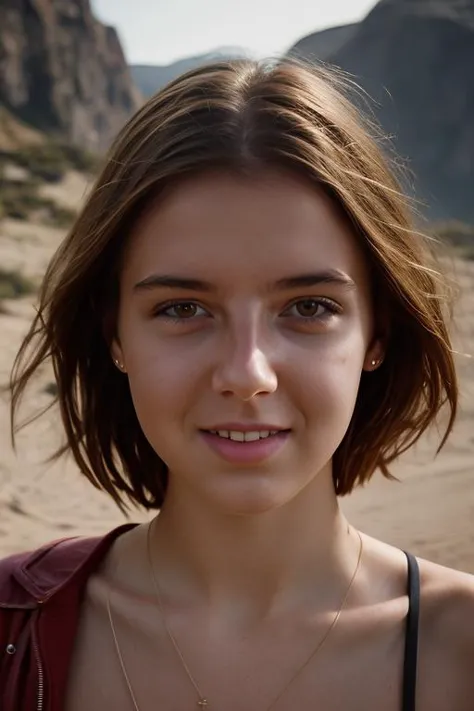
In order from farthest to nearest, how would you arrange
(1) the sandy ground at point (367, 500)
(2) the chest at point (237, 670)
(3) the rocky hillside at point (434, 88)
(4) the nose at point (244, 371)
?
(3) the rocky hillside at point (434, 88), (1) the sandy ground at point (367, 500), (2) the chest at point (237, 670), (4) the nose at point (244, 371)

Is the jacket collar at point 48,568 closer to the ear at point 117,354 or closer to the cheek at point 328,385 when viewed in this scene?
the ear at point 117,354

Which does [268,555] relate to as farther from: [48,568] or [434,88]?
[434,88]

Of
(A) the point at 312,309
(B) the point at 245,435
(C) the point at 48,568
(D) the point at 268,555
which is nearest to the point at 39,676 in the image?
(C) the point at 48,568

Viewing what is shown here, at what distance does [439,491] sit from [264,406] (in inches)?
160

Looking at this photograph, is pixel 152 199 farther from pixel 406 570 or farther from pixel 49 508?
pixel 49 508

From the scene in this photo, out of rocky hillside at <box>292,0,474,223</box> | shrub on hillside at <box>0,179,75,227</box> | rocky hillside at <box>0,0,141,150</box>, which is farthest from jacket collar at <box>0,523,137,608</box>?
rocky hillside at <box>292,0,474,223</box>

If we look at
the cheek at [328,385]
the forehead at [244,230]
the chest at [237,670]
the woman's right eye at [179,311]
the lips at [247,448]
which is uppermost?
the forehead at [244,230]

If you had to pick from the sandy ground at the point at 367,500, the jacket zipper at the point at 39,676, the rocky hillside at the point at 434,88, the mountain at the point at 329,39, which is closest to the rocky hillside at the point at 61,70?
the rocky hillside at the point at 434,88

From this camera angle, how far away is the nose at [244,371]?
135cm

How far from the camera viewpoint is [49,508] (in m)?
5.14

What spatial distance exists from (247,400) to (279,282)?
20 centimetres

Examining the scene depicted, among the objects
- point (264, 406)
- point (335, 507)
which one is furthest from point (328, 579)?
point (264, 406)

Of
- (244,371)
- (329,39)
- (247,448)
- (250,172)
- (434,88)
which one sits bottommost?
(434,88)

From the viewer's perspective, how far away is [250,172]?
1.45 metres
